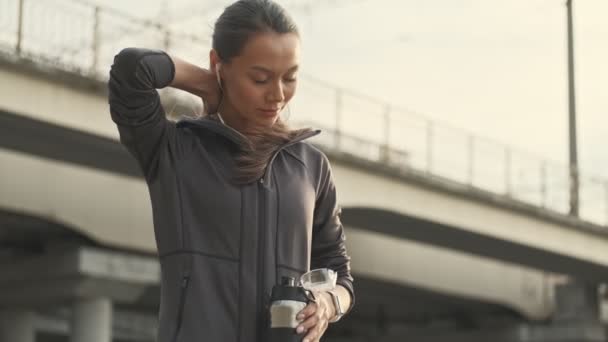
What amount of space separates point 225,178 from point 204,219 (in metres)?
0.13

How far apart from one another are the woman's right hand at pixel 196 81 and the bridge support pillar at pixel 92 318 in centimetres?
2609

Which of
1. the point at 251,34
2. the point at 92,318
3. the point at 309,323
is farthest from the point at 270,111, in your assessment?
the point at 92,318

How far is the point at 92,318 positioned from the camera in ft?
94.8

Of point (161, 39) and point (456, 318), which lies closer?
point (161, 39)

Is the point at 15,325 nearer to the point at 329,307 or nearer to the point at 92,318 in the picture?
the point at 92,318

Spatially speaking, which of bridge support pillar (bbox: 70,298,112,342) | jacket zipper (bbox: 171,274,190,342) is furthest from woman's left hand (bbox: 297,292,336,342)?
bridge support pillar (bbox: 70,298,112,342)

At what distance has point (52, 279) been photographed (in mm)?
28906

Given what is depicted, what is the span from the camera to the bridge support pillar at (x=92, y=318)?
28938 millimetres

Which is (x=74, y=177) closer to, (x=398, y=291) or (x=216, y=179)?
(x=398, y=291)

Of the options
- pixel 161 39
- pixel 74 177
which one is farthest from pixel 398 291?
pixel 161 39

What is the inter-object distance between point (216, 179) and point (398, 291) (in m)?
35.1

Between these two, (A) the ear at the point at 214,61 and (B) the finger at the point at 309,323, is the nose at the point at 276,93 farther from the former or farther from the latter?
(B) the finger at the point at 309,323

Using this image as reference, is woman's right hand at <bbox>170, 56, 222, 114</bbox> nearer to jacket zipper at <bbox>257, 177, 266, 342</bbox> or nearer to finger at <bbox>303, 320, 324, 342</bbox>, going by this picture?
jacket zipper at <bbox>257, 177, 266, 342</bbox>

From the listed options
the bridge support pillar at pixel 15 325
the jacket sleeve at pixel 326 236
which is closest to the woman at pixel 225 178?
the jacket sleeve at pixel 326 236
